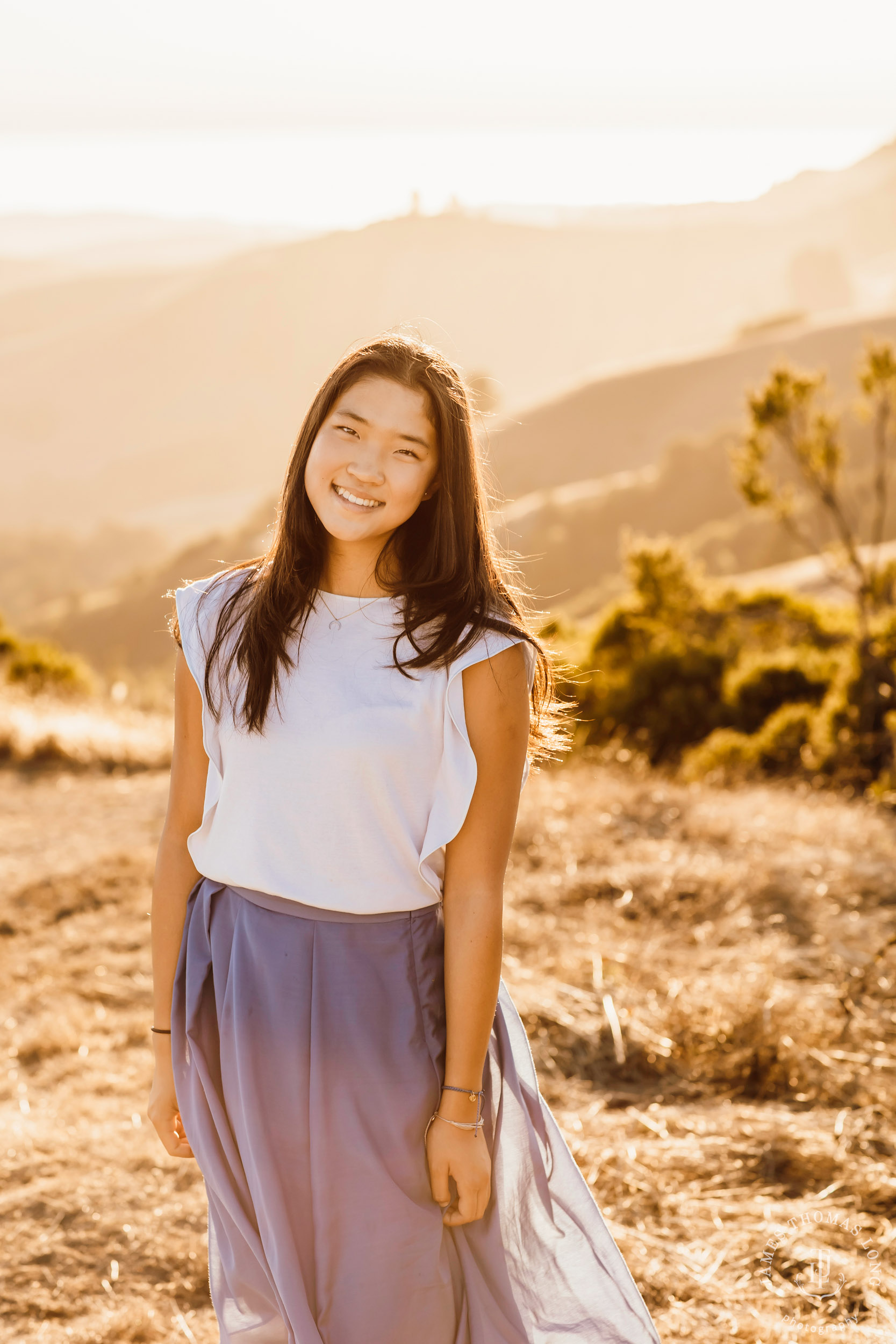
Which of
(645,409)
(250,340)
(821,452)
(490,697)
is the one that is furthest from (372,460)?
(250,340)

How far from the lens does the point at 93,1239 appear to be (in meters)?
2.71

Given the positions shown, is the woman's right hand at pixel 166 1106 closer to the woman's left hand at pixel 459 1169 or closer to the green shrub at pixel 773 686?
the woman's left hand at pixel 459 1169

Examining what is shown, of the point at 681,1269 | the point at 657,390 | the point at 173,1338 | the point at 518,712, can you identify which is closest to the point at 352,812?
the point at 518,712

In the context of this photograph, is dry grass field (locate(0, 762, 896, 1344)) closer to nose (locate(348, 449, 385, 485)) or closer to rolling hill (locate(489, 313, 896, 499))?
nose (locate(348, 449, 385, 485))

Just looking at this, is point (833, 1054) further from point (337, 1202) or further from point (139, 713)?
point (139, 713)

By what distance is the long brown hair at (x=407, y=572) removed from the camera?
1613 millimetres

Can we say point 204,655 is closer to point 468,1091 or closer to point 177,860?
point 177,860

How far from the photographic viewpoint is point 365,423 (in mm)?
1636

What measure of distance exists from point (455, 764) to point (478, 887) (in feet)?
0.62

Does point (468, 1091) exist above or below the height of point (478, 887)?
below

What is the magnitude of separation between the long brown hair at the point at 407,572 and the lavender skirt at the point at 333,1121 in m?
0.37

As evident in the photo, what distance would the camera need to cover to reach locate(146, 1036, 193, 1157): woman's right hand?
70.7 inches

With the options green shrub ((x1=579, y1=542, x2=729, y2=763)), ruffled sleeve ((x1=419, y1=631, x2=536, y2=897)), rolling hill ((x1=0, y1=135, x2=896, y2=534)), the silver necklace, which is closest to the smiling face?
the silver necklace

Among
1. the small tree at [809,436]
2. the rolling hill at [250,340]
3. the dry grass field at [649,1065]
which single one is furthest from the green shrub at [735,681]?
the rolling hill at [250,340]
